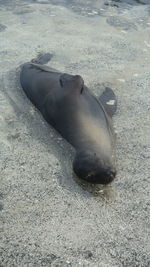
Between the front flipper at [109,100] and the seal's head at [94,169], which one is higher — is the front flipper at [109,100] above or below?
below

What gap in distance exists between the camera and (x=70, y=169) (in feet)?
14.3

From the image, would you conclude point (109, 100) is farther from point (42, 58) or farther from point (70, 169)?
point (42, 58)

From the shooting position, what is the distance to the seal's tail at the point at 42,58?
6379mm

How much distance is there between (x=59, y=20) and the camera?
8172mm

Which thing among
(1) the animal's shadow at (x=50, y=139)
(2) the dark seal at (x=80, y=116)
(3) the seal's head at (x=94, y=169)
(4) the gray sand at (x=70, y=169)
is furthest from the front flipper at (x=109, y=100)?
(3) the seal's head at (x=94, y=169)

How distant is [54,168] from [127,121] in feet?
4.25

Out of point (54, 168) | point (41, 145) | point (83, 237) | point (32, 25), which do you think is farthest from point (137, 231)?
point (32, 25)

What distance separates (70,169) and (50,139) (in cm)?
59

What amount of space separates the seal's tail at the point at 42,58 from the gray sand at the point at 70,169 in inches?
4.8

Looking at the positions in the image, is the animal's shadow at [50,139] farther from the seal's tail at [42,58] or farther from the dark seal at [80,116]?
the seal's tail at [42,58]

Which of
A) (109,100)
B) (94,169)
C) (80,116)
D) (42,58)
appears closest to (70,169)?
(94,169)

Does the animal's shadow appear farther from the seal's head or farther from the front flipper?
the front flipper

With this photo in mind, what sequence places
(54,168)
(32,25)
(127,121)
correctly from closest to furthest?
(54,168) < (127,121) < (32,25)

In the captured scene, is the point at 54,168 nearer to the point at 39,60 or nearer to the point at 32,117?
the point at 32,117
